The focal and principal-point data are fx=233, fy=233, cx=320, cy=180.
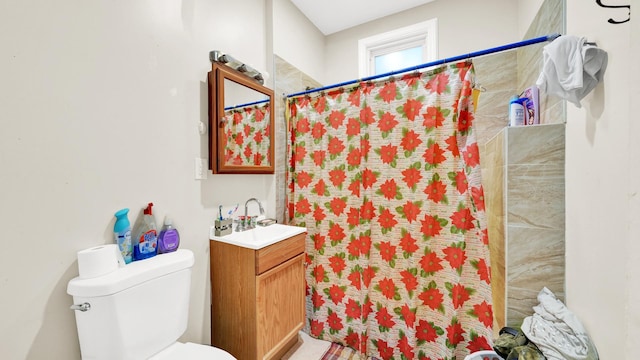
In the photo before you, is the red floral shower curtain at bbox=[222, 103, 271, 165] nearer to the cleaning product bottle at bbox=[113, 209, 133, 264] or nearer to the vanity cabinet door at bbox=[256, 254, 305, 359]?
the cleaning product bottle at bbox=[113, 209, 133, 264]

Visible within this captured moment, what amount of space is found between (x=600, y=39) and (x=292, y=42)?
6.17 feet

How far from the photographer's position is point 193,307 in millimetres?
1314

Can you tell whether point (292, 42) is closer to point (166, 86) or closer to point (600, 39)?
point (166, 86)

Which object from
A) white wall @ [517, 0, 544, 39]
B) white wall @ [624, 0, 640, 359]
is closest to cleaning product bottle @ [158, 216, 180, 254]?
white wall @ [624, 0, 640, 359]

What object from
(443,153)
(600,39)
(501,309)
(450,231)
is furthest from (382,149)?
(501,309)

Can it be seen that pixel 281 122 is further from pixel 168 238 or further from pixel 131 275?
pixel 131 275

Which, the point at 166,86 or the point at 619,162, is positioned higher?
the point at 166,86

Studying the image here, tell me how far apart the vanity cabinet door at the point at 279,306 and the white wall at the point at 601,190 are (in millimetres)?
1345

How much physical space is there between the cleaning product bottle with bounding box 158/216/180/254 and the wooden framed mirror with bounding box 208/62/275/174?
37 centimetres

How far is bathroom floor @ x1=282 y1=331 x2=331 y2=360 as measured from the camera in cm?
160

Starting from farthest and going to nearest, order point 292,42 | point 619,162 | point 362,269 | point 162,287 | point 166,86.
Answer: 1. point 292,42
2. point 362,269
3. point 166,86
4. point 162,287
5. point 619,162

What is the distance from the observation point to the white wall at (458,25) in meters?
1.80

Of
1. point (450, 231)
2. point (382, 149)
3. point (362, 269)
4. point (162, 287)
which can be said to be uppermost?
point (382, 149)

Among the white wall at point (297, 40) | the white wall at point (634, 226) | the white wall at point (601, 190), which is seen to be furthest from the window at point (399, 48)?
the white wall at point (634, 226)
